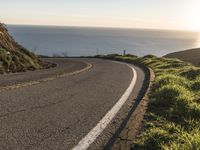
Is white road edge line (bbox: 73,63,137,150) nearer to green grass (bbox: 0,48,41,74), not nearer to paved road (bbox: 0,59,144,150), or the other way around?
paved road (bbox: 0,59,144,150)

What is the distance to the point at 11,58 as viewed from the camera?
67.3ft

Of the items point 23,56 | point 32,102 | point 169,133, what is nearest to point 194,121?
point 169,133

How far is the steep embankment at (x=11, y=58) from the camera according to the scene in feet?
63.3

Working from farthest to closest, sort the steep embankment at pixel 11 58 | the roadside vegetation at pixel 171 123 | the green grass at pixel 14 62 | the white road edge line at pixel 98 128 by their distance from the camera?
the steep embankment at pixel 11 58 < the green grass at pixel 14 62 < the white road edge line at pixel 98 128 < the roadside vegetation at pixel 171 123

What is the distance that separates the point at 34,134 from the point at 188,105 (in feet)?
12.2

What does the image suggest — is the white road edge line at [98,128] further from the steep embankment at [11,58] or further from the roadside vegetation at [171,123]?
the steep embankment at [11,58]

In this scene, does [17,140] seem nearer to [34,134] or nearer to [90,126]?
[34,134]

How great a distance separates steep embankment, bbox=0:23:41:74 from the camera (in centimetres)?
Answer: 1930

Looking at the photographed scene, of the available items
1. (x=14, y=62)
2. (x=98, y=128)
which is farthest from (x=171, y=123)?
(x=14, y=62)

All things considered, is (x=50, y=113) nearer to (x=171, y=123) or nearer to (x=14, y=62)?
(x=171, y=123)

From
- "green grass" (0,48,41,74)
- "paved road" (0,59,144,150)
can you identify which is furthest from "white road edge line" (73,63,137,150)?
"green grass" (0,48,41,74)

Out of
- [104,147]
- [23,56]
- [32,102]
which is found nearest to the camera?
[104,147]

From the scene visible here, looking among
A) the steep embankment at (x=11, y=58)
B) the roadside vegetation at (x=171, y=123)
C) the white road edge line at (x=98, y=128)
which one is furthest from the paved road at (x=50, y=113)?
the steep embankment at (x=11, y=58)

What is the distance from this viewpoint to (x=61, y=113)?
7.38 metres
